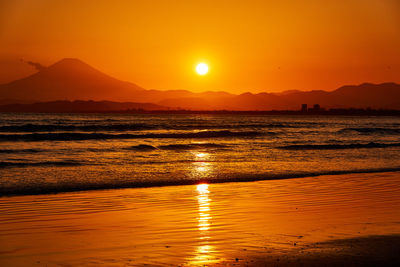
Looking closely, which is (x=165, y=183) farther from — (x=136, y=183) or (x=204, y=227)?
(x=204, y=227)

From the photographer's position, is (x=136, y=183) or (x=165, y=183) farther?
(x=165, y=183)

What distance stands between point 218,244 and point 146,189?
682 centimetres

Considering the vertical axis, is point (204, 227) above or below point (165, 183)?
above

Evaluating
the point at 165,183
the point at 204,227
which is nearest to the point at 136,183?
the point at 165,183

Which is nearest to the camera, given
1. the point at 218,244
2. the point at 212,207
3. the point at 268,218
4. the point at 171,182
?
the point at 218,244

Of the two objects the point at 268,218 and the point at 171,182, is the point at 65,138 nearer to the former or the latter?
the point at 171,182

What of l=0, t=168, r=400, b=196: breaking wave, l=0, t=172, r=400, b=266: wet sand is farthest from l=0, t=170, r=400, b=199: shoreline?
l=0, t=172, r=400, b=266: wet sand

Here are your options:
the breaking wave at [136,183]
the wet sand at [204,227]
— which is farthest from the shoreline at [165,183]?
the wet sand at [204,227]

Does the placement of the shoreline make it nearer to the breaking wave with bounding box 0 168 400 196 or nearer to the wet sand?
the breaking wave with bounding box 0 168 400 196

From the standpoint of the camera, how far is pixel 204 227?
9055mm

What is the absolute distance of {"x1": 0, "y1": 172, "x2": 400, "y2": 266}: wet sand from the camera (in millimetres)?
7031

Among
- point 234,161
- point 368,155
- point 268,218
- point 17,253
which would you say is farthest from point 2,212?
point 368,155

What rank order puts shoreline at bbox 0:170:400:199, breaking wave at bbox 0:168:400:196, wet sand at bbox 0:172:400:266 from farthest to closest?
1. breaking wave at bbox 0:168:400:196
2. shoreline at bbox 0:170:400:199
3. wet sand at bbox 0:172:400:266

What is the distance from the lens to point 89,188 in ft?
47.3
